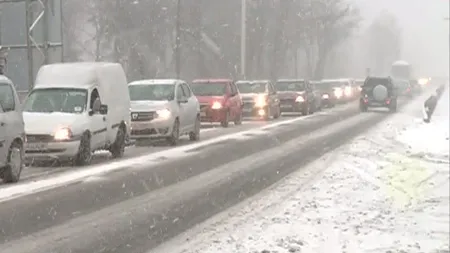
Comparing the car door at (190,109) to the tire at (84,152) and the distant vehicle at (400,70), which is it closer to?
the tire at (84,152)

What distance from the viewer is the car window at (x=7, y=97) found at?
46.3 ft

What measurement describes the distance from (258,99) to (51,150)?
2184cm

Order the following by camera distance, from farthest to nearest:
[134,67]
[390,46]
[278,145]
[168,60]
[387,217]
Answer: [390,46]
[168,60]
[134,67]
[278,145]
[387,217]

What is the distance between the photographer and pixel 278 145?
74.7ft

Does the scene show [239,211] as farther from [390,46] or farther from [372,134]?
[390,46]

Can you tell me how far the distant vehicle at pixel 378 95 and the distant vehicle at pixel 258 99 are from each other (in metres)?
8.70

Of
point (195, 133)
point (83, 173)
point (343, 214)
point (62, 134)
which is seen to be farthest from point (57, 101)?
point (343, 214)

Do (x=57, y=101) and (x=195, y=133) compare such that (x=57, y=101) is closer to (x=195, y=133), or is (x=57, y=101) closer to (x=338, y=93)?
(x=195, y=133)

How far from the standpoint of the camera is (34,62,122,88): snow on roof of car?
18125 mm

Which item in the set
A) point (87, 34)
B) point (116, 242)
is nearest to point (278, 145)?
point (116, 242)

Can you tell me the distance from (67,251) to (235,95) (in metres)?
24.6

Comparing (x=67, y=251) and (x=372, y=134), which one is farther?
(x=372, y=134)

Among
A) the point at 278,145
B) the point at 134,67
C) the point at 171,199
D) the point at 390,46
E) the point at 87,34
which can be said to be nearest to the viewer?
the point at 171,199

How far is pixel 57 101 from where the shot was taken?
17656 mm
